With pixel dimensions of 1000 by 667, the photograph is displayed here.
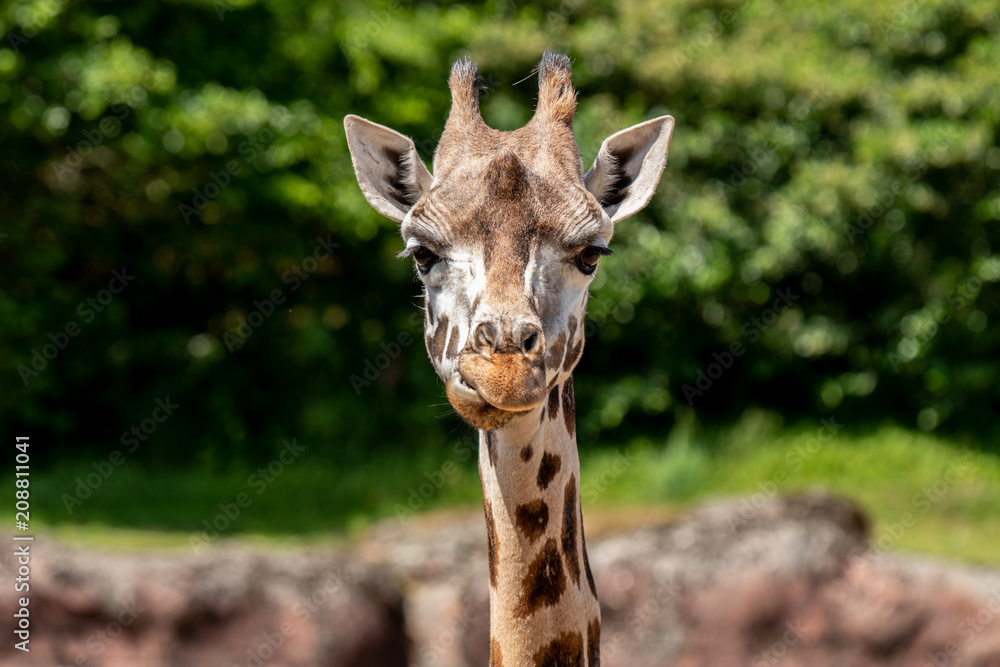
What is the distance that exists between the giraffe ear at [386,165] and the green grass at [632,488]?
5515 millimetres

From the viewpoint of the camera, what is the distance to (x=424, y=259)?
9.81 ft

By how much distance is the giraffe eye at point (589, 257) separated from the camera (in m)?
2.96

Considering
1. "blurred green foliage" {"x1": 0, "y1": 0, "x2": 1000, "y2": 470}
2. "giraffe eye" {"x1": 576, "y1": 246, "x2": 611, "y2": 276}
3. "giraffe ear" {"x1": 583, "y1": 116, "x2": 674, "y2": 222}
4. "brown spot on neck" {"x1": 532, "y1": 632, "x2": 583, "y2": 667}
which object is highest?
"blurred green foliage" {"x1": 0, "y1": 0, "x2": 1000, "y2": 470}

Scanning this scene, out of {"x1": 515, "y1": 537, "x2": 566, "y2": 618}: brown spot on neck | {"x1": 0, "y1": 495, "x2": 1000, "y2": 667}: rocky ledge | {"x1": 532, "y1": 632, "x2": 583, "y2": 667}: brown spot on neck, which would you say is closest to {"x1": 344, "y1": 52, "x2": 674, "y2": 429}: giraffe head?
{"x1": 515, "y1": 537, "x2": 566, "y2": 618}: brown spot on neck

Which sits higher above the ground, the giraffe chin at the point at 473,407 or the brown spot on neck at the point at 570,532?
the giraffe chin at the point at 473,407

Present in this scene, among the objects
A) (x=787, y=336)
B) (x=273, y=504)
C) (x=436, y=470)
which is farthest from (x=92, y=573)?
(x=787, y=336)

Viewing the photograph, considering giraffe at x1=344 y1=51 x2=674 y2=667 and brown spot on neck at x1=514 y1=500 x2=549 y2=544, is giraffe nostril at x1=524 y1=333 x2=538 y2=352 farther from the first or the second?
brown spot on neck at x1=514 y1=500 x2=549 y2=544

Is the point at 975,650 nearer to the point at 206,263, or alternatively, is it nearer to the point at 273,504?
the point at 273,504

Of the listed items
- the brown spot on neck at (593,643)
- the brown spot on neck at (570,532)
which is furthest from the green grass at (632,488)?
the brown spot on neck at (570,532)

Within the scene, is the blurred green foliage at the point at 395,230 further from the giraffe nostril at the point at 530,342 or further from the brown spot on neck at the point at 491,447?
the giraffe nostril at the point at 530,342

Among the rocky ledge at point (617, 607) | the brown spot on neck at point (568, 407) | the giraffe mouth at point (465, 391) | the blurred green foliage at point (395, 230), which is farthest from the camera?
the blurred green foliage at point (395, 230)

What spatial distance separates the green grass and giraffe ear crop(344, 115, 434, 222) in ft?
18.1

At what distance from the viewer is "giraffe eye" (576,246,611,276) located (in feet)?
9.71

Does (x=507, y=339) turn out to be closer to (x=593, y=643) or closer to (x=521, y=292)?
(x=521, y=292)
